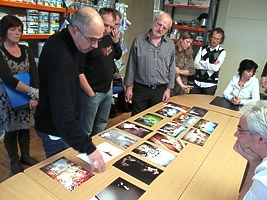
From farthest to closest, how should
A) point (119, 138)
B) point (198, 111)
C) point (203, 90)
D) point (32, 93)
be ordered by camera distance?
point (203, 90) < point (198, 111) < point (32, 93) < point (119, 138)

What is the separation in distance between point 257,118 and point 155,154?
61cm

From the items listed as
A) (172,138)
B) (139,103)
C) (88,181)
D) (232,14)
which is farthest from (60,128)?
(232,14)

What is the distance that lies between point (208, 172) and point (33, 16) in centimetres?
222

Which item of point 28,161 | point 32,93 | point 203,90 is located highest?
point 32,93

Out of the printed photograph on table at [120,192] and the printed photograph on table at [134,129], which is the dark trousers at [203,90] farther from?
the printed photograph on table at [120,192]

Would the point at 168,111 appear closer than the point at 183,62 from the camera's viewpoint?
Yes

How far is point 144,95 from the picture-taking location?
2270 millimetres

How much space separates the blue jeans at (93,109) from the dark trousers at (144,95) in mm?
333

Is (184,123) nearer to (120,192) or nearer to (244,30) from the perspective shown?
(120,192)

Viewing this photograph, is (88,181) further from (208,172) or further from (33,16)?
(33,16)

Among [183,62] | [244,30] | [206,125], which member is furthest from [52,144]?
[244,30]

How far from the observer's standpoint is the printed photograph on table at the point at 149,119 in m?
1.70

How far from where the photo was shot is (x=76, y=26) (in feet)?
3.41

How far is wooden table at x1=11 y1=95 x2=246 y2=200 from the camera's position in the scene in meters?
1.01
